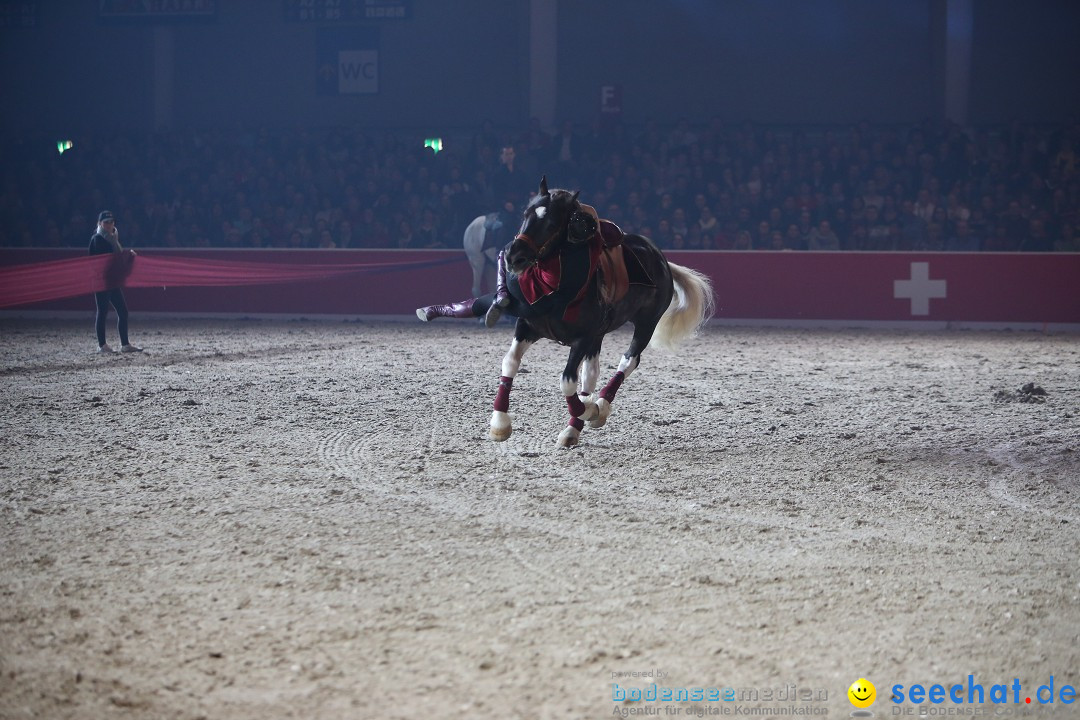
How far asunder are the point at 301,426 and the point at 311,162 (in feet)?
47.6

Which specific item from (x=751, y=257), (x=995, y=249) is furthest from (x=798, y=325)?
(x=995, y=249)

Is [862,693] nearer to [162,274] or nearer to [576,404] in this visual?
[576,404]

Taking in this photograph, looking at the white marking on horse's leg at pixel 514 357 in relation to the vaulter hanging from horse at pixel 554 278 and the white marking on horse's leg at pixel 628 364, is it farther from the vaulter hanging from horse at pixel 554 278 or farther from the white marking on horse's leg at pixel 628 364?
the white marking on horse's leg at pixel 628 364

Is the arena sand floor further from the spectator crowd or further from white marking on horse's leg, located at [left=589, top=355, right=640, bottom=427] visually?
the spectator crowd

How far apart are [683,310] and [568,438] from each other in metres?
1.86

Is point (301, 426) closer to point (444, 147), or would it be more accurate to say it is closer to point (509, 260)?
point (509, 260)

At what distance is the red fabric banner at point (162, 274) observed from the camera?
1534cm

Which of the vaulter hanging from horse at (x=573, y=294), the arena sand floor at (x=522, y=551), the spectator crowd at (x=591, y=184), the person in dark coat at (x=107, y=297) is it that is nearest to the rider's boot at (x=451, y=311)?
the vaulter hanging from horse at (x=573, y=294)

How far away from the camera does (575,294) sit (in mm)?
6273

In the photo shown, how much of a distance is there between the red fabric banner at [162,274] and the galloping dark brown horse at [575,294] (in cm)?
835

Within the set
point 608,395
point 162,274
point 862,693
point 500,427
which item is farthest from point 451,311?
point 162,274

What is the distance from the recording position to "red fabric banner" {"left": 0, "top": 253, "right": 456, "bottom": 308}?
50.3ft

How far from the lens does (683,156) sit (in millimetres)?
19266

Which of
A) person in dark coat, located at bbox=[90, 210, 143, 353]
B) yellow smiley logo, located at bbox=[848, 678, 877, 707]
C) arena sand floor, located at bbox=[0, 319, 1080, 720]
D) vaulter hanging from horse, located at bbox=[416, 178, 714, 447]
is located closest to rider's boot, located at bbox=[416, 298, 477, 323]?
vaulter hanging from horse, located at bbox=[416, 178, 714, 447]
